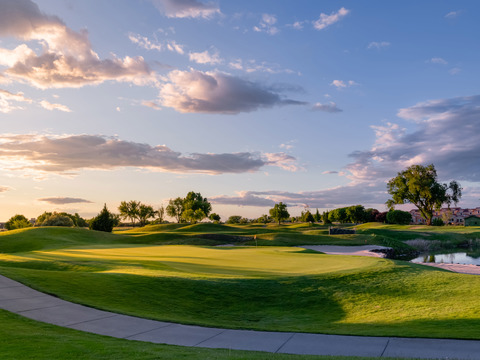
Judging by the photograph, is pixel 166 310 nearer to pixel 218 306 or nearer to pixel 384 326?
pixel 218 306

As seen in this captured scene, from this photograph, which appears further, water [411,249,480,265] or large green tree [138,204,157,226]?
large green tree [138,204,157,226]

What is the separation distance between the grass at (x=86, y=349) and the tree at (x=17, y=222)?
95.0 m

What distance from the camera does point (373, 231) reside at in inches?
2662

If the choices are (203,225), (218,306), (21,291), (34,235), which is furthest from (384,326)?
(203,225)

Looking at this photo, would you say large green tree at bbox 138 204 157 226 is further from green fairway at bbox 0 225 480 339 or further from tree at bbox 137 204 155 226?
green fairway at bbox 0 225 480 339

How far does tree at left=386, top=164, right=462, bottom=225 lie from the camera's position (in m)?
102

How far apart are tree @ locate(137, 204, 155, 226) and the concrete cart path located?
120 meters

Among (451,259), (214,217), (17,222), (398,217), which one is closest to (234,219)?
(214,217)

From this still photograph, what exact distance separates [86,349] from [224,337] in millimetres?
3590

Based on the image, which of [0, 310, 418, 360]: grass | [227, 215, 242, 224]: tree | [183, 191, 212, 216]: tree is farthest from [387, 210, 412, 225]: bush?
[0, 310, 418, 360]: grass

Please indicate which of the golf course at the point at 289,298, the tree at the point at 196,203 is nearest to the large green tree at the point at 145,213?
the tree at the point at 196,203

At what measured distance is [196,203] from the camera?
123812 millimetres

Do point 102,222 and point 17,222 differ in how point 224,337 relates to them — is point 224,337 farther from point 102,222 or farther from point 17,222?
point 17,222

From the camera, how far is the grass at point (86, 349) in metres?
7.29
